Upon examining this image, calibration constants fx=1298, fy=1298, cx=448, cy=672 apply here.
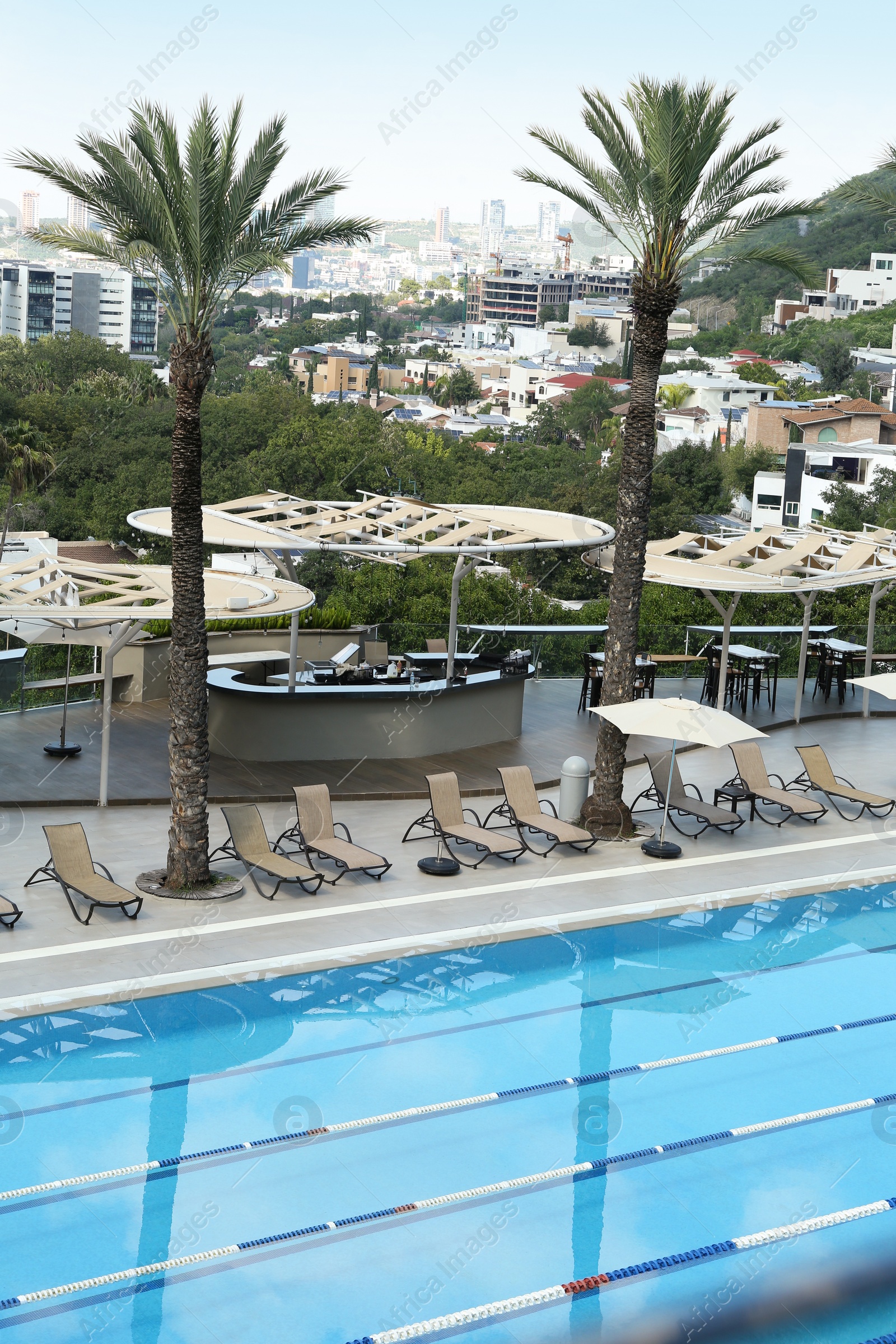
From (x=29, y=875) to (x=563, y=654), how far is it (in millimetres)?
10785

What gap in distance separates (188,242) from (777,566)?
32.8 feet

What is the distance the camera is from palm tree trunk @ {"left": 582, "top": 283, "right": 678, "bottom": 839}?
1402 cm

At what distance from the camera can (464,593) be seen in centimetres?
3756

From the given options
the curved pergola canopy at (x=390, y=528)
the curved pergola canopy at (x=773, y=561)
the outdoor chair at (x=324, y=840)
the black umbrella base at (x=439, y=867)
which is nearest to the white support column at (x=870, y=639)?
the curved pergola canopy at (x=773, y=561)

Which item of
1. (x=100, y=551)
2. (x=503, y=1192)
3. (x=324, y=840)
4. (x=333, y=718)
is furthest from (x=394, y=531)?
(x=100, y=551)

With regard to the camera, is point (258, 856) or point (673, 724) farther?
point (673, 724)

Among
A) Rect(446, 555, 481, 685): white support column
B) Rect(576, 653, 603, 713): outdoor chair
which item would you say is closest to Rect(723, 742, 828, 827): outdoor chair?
Rect(576, 653, 603, 713): outdoor chair

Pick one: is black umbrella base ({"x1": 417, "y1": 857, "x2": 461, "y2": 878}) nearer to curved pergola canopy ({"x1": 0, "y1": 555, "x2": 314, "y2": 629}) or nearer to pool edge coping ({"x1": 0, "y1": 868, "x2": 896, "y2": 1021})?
pool edge coping ({"x1": 0, "y1": 868, "x2": 896, "y2": 1021})

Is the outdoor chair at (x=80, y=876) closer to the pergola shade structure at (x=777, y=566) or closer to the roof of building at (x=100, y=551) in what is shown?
the pergola shade structure at (x=777, y=566)

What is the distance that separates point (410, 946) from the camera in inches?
446

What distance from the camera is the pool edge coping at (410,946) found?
9.85m

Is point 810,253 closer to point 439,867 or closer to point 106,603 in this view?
point 106,603

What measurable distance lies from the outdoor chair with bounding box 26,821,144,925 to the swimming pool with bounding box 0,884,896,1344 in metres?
1.47

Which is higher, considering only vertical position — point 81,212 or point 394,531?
point 81,212
